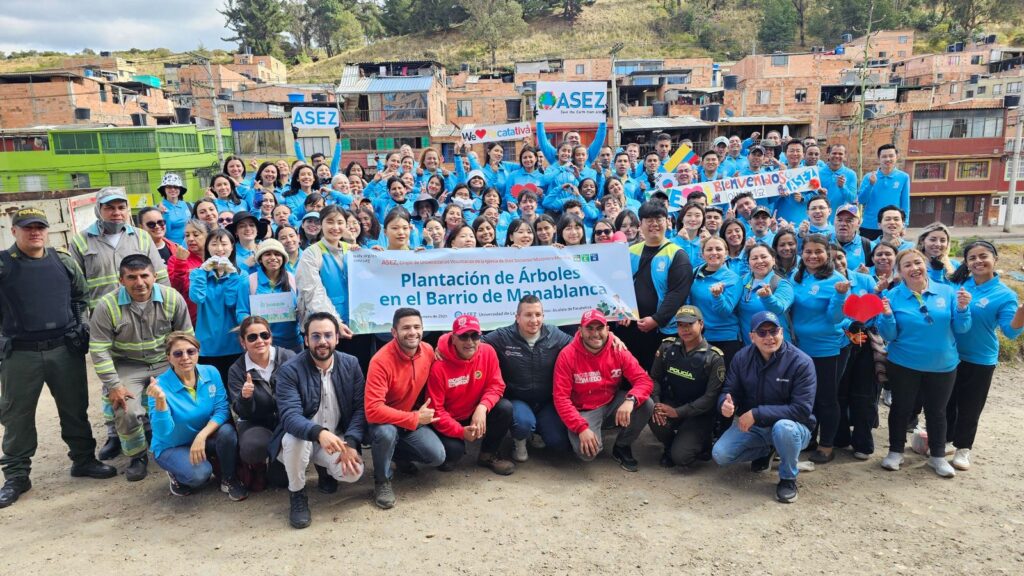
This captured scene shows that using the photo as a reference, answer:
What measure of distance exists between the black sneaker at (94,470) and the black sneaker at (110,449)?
1.22 ft

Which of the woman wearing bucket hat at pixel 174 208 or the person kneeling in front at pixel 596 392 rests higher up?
the woman wearing bucket hat at pixel 174 208

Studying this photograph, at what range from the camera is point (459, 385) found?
18.0 feet

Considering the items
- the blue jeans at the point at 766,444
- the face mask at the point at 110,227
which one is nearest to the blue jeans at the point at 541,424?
the blue jeans at the point at 766,444

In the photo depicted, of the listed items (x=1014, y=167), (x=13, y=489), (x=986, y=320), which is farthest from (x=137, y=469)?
(x=1014, y=167)

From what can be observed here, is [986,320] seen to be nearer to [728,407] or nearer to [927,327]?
[927,327]

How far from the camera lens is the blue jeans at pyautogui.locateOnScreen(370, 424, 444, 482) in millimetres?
5109

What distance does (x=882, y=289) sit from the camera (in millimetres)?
5871

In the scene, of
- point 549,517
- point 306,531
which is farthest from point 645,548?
point 306,531

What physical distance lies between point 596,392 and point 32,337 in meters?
4.85

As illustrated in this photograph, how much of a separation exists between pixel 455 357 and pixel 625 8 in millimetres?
102228

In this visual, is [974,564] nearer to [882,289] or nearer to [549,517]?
[882,289]

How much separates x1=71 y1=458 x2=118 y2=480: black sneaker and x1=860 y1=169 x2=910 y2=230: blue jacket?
10.3 m

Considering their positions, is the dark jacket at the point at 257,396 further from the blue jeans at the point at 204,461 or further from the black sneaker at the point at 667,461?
the black sneaker at the point at 667,461

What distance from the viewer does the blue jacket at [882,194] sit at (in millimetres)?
9336
